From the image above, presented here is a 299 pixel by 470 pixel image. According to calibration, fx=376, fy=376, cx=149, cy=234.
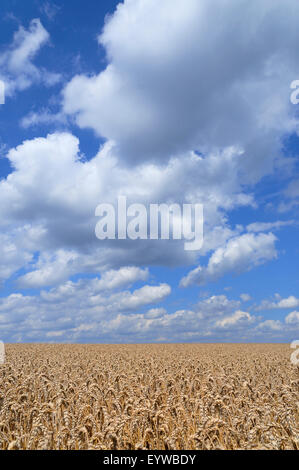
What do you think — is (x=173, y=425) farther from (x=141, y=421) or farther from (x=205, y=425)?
(x=205, y=425)

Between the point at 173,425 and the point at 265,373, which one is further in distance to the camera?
the point at 265,373

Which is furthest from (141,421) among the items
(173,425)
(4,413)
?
(4,413)
